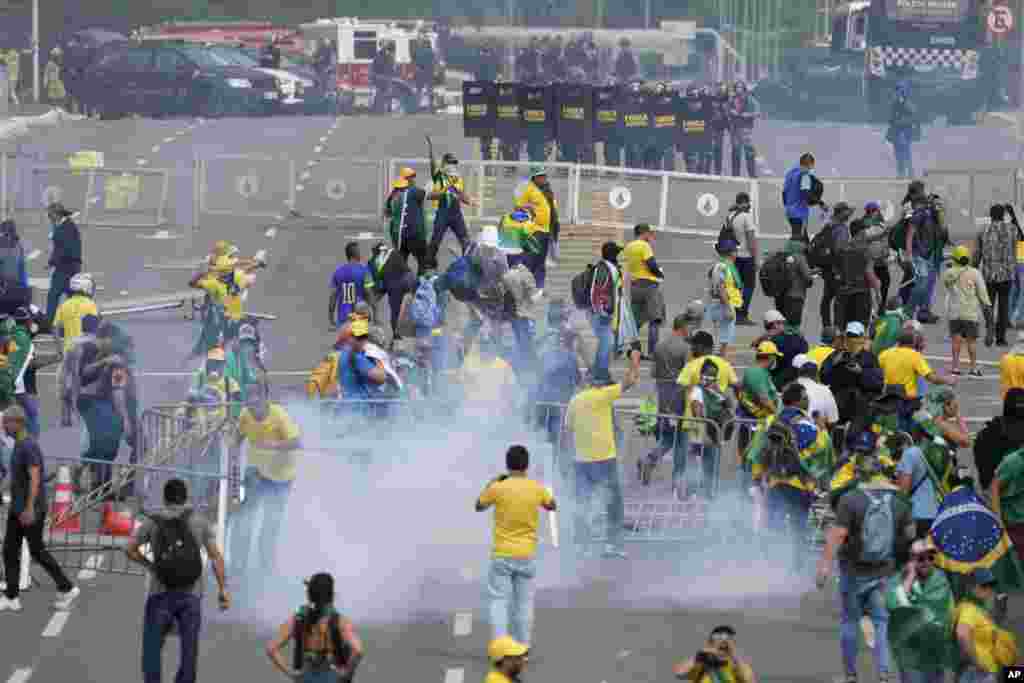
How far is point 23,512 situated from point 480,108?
25776 millimetres

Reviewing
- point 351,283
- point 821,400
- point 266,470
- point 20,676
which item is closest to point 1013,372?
point 821,400

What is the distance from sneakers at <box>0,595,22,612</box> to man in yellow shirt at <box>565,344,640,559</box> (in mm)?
4079

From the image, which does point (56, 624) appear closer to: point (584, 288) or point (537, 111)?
point (584, 288)

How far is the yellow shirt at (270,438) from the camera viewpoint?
18.1 meters

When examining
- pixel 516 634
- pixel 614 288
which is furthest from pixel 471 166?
pixel 516 634

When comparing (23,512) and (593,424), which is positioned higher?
(593,424)

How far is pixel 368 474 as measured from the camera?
19078 mm

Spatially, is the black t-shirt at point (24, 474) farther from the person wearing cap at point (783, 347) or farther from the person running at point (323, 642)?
the person wearing cap at point (783, 347)

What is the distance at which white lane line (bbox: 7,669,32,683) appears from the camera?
1639 centimetres

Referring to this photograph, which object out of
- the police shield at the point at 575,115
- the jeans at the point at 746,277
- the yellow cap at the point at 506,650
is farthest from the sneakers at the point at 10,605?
the police shield at the point at 575,115

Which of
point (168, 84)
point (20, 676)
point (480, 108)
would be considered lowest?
point (20, 676)

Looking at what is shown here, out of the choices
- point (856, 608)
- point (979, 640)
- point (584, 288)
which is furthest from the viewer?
point (584, 288)

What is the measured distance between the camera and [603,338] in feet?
81.3

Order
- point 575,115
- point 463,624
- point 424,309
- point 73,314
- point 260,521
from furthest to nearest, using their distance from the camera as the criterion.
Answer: point 575,115, point 424,309, point 73,314, point 260,521, point 463,624
